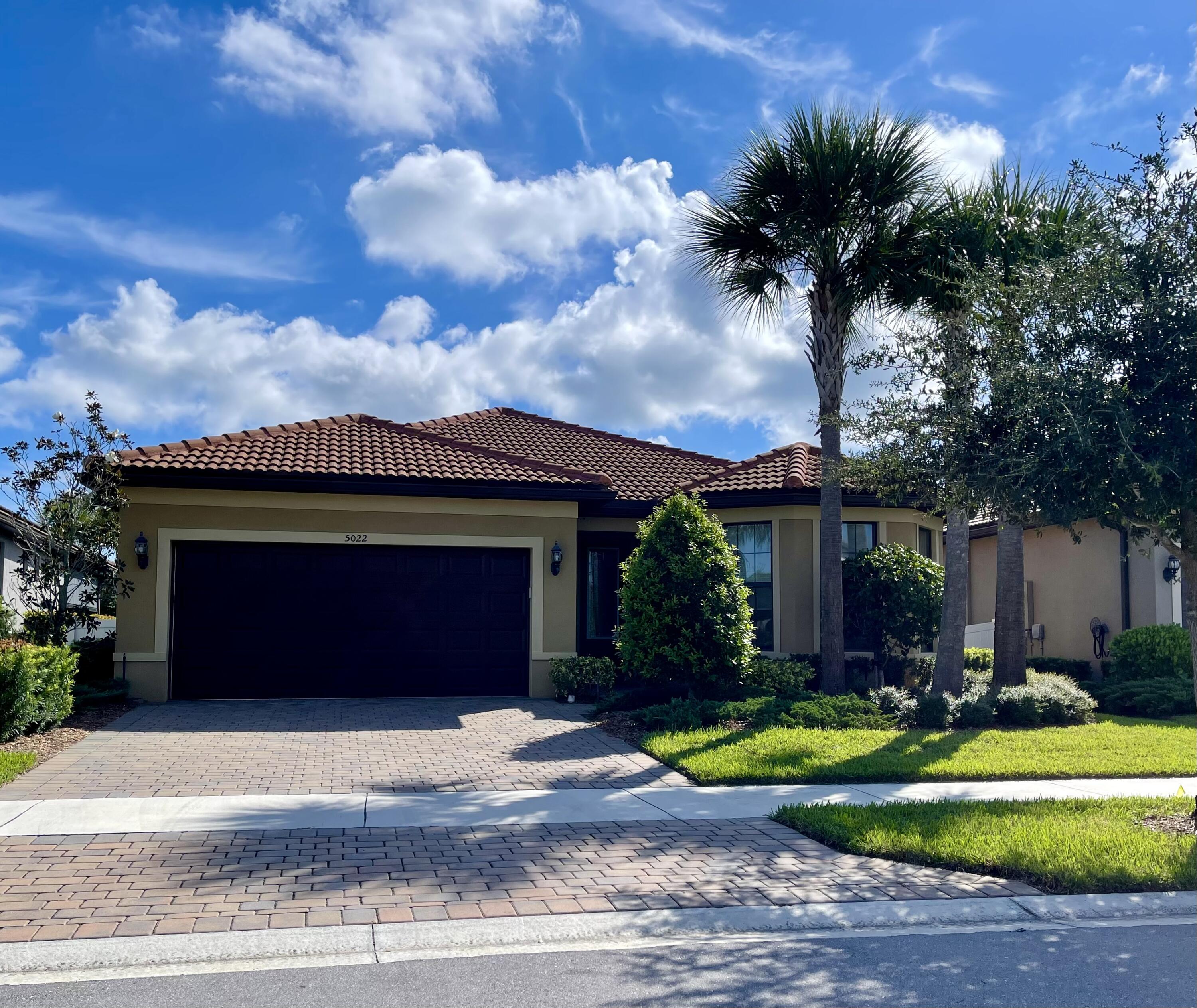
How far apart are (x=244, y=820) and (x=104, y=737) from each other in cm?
472

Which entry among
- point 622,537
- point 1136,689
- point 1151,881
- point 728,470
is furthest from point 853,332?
point 1151,881

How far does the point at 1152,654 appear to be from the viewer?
16188mm

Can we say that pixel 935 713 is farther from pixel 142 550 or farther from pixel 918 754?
pixel 142 550

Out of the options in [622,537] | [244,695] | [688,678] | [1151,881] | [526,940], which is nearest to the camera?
[526,940]

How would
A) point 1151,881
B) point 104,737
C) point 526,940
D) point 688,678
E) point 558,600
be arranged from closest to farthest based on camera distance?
point 526,940, point 1151,881, point 104,737, point 688,678, point 558,600

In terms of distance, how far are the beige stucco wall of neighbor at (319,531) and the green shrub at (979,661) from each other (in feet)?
25.0

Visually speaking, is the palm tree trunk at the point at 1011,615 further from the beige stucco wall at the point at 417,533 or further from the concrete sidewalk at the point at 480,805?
the concrete sidewalk at the point at 480,805

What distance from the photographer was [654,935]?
5.41 m

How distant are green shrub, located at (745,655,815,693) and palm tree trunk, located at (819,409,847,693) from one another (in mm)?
340

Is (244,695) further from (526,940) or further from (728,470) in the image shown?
(526,940)

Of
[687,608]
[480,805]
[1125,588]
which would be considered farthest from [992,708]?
[480,805]

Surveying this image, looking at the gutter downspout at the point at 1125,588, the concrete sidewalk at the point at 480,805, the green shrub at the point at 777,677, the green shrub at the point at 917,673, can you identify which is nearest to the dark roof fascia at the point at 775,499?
the green shrub at the point at 917,673

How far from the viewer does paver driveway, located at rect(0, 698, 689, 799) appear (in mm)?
8930

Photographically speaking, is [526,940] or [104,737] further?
[104,737]
